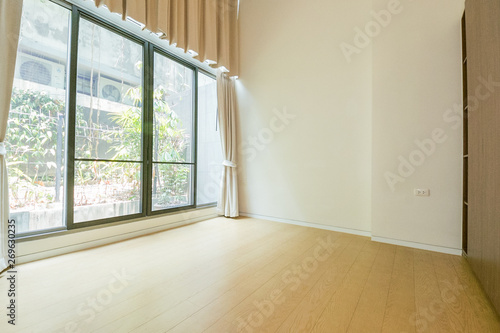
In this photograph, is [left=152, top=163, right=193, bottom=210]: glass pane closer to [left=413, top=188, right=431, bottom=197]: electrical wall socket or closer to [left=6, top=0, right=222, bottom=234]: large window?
[left=6, top=0, right=222, bottom=234]: large window

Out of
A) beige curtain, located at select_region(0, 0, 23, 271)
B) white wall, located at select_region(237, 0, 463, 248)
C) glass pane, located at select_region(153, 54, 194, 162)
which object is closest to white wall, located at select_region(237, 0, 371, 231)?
white wall, located at select_region(237, 0, 463, 248)

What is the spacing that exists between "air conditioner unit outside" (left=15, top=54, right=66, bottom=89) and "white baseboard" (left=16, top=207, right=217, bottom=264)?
158 cm

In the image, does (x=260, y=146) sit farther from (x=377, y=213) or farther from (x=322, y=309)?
(x=322, y=309)

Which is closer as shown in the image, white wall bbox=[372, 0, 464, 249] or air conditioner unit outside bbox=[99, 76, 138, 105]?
white wall bbox=[372, 0, 464, 249]

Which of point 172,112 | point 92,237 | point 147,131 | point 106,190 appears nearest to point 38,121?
point 106,190

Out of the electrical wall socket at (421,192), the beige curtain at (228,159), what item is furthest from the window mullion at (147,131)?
the electrical wall socket at (421,192)

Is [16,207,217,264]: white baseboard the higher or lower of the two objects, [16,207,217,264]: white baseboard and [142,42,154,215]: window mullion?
the lower

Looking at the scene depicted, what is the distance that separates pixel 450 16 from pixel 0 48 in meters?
4.31

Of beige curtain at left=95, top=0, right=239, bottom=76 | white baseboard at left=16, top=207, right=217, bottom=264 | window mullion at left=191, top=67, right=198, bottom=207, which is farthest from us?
window mullion at left=191, top=67, right=198, bottom=207

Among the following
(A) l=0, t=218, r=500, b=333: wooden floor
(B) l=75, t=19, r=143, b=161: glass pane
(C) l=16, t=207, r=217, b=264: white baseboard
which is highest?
(B) l=75, t=19, r=143, b=161: glass pane

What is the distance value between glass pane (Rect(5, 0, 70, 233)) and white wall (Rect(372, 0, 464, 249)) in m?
3.61

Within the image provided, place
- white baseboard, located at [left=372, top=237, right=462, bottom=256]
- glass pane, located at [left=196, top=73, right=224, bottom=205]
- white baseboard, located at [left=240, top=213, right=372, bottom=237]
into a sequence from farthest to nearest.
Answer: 1. glass pane, located at [left=196, top=73, right=224, bottom=205]
2. white baseboard, located at [left=240, top=213, right=372, bottom=237]
3. white baseboard, located at [left=372, top=237, right=462, bottom=256]

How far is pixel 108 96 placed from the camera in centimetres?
268

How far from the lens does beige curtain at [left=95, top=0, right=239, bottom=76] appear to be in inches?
100
